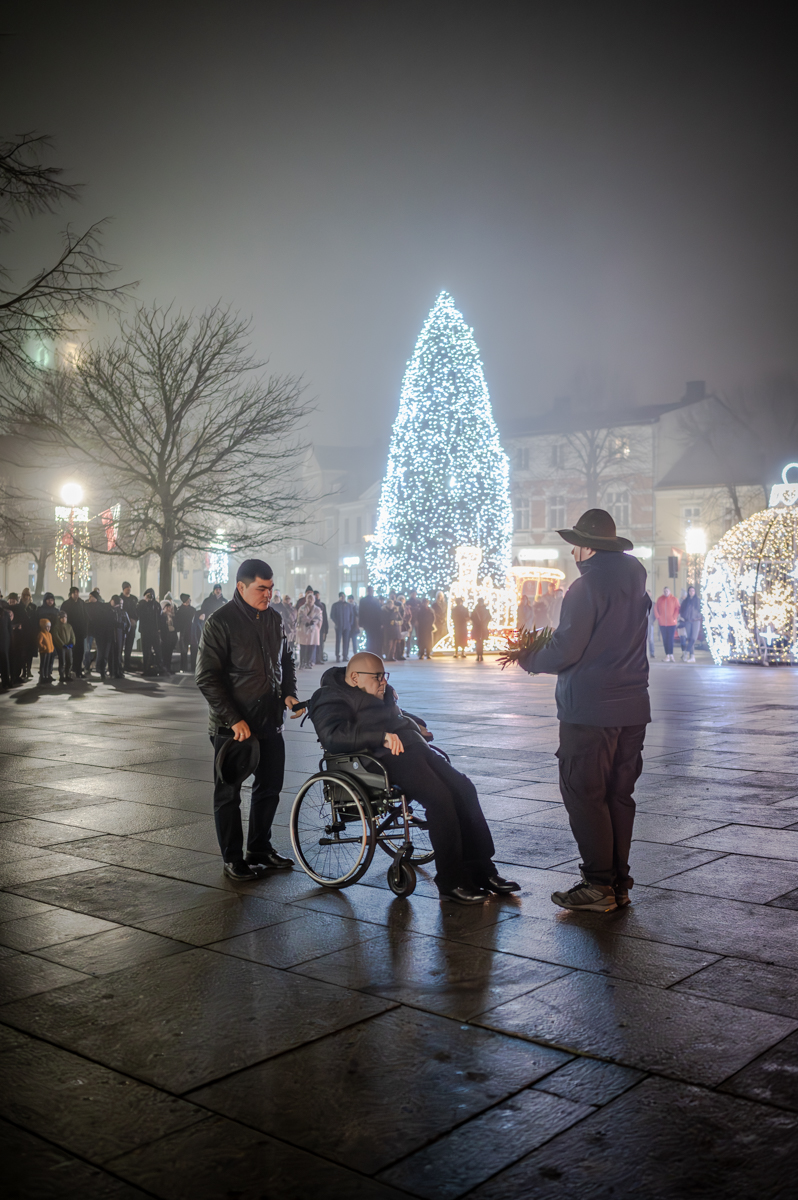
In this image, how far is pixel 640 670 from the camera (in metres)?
5.36

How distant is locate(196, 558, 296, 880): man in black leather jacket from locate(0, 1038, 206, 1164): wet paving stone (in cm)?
236

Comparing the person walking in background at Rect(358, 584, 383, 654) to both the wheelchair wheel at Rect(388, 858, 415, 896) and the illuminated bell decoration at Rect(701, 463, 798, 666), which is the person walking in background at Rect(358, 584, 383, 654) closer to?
the illuminated bell decoration at Rect(701, 463, 798, 666)

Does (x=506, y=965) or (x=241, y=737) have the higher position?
(x=241, y=737)

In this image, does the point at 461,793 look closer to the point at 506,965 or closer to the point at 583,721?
the point at 583,721

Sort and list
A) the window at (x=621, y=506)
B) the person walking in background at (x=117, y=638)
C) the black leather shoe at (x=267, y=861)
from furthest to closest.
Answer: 1. the window at (x=621, y=506)
2. the person walking in background at (x=117, y=638)
3. the black leather shoe at (x=267, y=861)

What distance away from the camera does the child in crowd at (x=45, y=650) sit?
2077 cm

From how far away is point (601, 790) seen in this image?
5258 mm

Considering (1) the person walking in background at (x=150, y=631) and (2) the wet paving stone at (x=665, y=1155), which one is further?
(1) the person walking in background at (x=150, y=631)

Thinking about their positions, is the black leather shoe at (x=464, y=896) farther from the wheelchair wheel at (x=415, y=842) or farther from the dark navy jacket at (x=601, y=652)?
the dark navy jacket at (x=601, y=652)

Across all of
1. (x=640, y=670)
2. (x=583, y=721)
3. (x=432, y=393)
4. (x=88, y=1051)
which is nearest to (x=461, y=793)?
(x=583, y=721)

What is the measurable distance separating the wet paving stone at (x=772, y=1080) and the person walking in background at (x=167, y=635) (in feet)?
66.3

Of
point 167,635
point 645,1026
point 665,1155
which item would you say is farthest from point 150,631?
point 665,1155

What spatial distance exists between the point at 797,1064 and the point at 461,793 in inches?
89.9

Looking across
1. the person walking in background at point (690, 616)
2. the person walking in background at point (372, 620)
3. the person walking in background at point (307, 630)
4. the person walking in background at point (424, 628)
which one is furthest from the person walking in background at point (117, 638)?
the person walking in background at point (690, 616)
